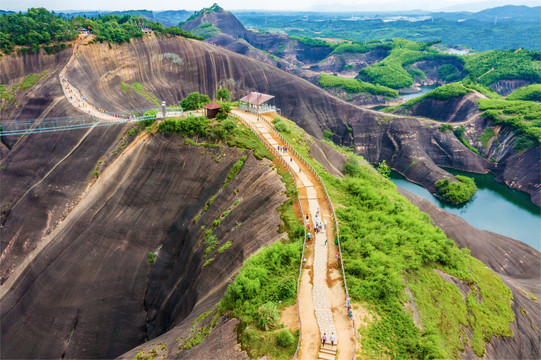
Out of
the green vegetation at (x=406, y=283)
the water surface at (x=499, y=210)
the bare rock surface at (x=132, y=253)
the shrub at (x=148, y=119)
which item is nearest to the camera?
the green vegetation at (x=406, y=283)

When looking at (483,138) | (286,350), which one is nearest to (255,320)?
(286,350)

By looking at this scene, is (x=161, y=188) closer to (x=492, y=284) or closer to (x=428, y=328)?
(x=428, y=328)

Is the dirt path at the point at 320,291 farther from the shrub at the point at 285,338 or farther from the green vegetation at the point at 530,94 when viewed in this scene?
the green vegetation at the point at 530,94

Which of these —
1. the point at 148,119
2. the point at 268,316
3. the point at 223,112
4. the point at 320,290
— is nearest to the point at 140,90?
the point at 148,119

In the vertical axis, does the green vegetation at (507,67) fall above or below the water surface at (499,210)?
above

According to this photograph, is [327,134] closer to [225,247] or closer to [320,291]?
[225,247]

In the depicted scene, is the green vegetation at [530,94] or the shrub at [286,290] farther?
the green vegetation at [530,94]

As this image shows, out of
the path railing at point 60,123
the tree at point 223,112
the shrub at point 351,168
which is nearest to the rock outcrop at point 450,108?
the shrub at point 351,168
